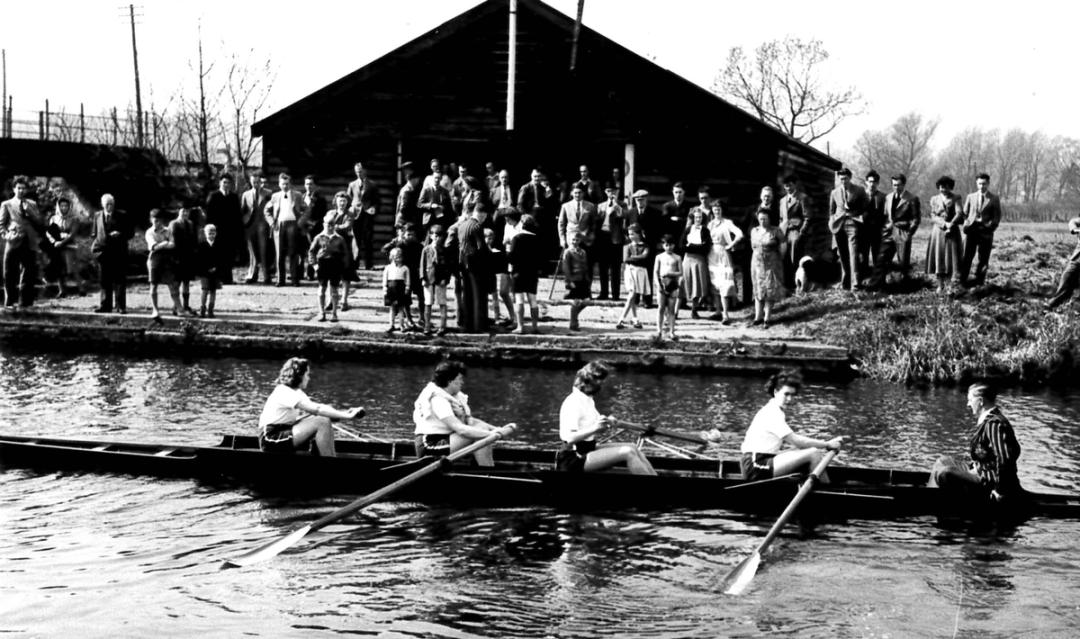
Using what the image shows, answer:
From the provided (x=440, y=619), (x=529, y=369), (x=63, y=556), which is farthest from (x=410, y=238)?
(x=440, y=619)

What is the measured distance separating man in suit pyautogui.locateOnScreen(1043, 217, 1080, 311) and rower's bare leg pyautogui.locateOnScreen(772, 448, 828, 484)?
36.9 ft

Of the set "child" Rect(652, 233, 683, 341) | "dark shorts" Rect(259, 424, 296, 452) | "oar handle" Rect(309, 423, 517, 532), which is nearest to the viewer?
"oar handle" Rect(309, 423, 517, 532)

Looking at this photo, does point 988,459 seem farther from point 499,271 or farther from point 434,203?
point 434,203

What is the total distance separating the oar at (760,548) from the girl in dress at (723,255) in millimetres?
10056

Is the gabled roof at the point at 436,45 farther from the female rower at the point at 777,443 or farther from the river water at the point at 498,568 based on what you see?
the female rower at the point at 777,443

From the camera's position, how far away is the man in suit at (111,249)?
77.5 ft

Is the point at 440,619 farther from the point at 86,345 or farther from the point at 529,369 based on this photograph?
the point at 86,345

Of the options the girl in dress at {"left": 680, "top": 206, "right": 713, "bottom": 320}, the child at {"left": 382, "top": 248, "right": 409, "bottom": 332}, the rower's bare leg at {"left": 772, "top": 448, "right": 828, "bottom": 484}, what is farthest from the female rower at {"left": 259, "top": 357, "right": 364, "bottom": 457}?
the girl in dress at {"left": 680, "top": 206, "right": 713, "bottom": 320}

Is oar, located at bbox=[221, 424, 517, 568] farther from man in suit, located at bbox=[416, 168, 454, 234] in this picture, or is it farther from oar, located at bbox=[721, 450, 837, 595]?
man in suit, located at bbox=[416, 168, 454, 234]

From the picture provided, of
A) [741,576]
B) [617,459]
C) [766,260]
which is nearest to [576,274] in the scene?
[766,260]

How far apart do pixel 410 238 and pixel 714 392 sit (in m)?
5.93

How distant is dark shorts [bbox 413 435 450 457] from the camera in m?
14.2

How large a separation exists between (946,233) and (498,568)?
1513 centimetres

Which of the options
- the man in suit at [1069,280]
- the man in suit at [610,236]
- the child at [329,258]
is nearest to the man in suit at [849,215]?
the man in suit at [1069,280]
